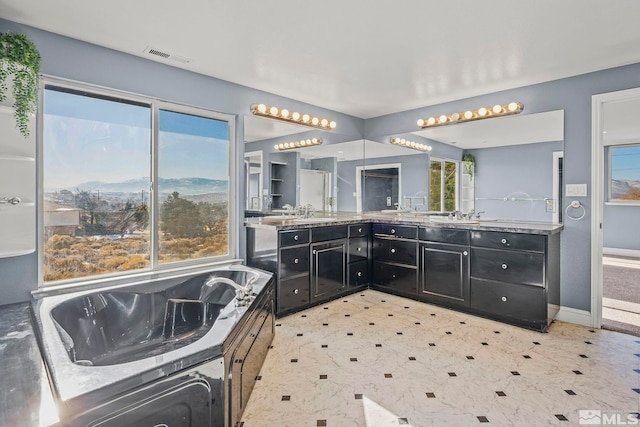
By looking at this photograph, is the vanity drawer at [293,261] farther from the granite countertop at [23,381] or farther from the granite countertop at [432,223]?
the granite countertop at [23,381]

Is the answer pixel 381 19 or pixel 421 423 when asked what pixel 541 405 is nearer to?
pixel 421 423

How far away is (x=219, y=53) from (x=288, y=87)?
3.18 ft

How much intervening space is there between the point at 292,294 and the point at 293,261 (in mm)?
333

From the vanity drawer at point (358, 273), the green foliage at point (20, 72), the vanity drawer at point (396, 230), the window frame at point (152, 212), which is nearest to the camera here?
the green foliage at point (20, 72)

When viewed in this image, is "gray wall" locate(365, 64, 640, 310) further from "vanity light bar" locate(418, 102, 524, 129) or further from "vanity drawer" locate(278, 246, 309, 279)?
"vanity drawer" locate(278, 246, 309, 279)

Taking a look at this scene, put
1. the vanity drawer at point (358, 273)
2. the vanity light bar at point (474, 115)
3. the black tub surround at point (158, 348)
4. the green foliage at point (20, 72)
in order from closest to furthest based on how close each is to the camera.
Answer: the black tub surround at point (158, 348) → the green foliage at point (20, 72) → the vanity light bar at point (474, 115) → the vanity drawer at point (358, 273)

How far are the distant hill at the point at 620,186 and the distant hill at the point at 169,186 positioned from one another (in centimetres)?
701

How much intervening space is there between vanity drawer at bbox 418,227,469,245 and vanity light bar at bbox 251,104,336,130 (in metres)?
1.77

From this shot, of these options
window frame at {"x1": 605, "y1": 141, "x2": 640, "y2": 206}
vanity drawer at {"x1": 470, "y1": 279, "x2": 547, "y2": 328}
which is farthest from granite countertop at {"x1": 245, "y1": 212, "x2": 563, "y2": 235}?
window frame at {"x1": 605, "y1": 141, "x2": 640, "y2": 206}

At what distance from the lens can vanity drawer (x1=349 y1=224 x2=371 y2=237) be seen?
4058mm

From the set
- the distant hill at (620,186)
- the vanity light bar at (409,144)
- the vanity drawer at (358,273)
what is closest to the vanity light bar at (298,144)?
the vanity light bar at (409,144)

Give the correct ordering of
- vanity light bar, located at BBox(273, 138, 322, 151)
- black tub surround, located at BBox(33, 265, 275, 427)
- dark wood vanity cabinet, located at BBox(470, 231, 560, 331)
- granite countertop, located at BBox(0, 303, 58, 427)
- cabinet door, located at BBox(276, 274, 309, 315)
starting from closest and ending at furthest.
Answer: granite countertop, located at BBox(0, 303, 58, 427) < black tub surround, located at BBox(33, 265, 275, 427) < dark wood vanity cabinet, located at BBox(470, 231, 560, 331) < cabinet door, located at BBox(276, 274, 309, 315) < vanity light bar, located at BBox(273, 138, 322, 151)

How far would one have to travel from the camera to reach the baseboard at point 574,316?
3.11 meters

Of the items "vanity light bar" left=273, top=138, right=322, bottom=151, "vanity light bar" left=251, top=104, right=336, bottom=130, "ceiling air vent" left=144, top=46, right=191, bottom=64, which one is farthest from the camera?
"vanity light bar" left=273, top=138, right=322, bottom=151
